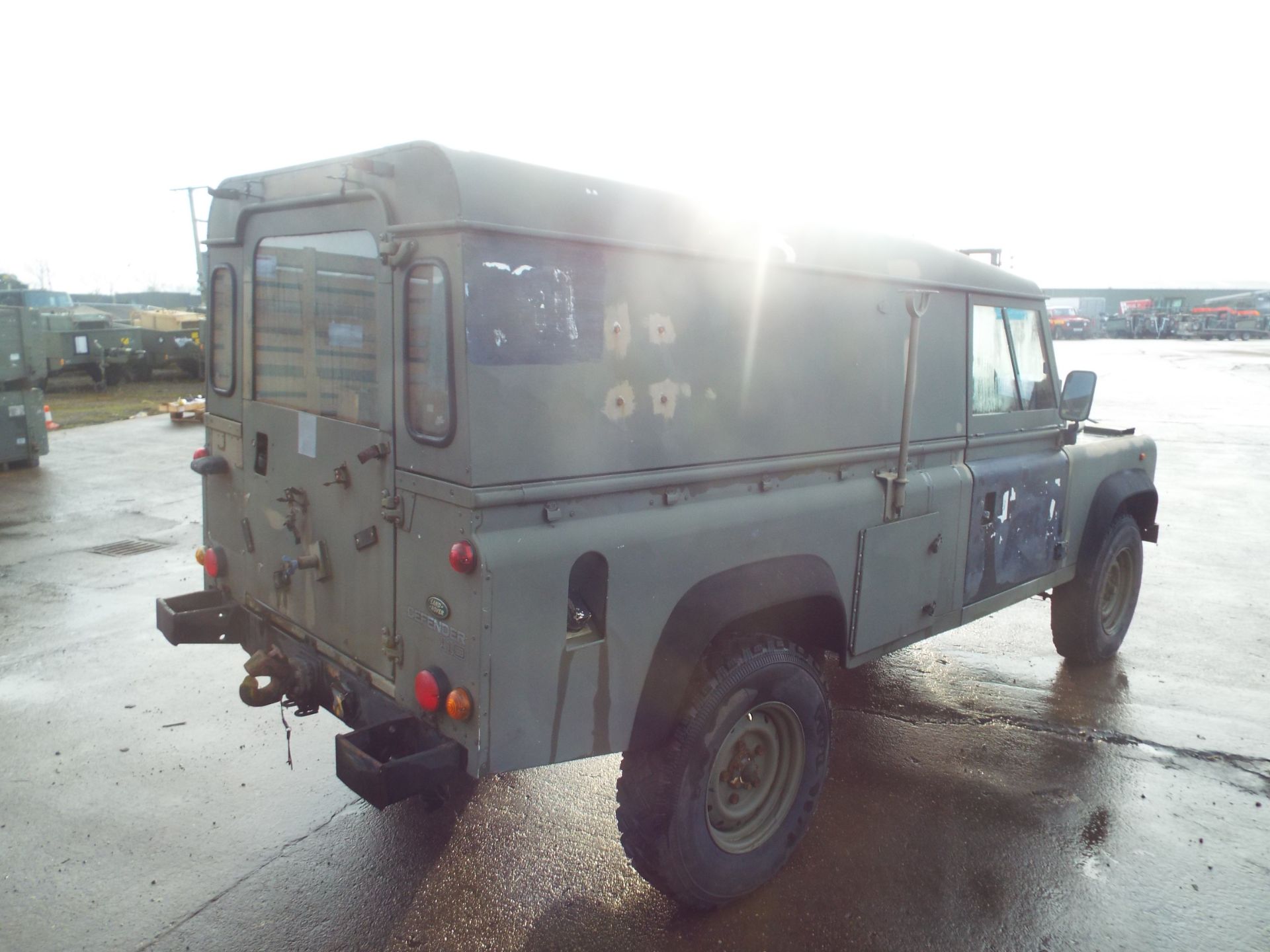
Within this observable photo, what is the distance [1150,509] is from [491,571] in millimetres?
4981

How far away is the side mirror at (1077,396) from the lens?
4.94 m

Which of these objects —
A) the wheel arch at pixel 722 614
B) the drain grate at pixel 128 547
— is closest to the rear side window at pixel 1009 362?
the wheel arch at pixel 722 614

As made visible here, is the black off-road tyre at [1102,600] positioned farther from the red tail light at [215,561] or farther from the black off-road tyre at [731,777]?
the red tail light at [215,561]

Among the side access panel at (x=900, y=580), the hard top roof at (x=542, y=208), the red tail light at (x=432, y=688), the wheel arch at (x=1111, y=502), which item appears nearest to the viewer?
the hard top roof at (x=542, y=208)

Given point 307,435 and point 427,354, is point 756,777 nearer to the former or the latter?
point 427,354

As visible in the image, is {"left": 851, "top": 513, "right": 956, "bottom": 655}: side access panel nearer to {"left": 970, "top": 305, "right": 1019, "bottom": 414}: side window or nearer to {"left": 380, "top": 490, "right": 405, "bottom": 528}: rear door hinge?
{"left": 970, "top": 305, "right": 1019, "bottom": 414}: side window

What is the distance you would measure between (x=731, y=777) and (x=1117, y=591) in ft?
12.3

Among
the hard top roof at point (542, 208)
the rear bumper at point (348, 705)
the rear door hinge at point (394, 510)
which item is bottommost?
the rear bumper at point (348, 705)

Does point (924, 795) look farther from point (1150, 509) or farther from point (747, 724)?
point (1150, 509)

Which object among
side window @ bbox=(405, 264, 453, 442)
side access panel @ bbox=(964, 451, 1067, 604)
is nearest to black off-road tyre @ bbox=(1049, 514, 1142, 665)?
side access panel @ bbox=(964, 451, 1067, 604)

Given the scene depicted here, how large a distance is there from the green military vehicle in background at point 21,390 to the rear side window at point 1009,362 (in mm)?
11261

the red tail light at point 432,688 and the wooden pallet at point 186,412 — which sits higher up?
the red tail light at point 432,688

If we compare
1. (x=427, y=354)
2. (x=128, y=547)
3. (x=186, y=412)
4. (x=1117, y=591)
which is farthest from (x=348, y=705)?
(x=186, y=412)

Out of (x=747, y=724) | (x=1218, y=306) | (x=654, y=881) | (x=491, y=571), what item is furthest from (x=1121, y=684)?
(x=1218, y=306)
